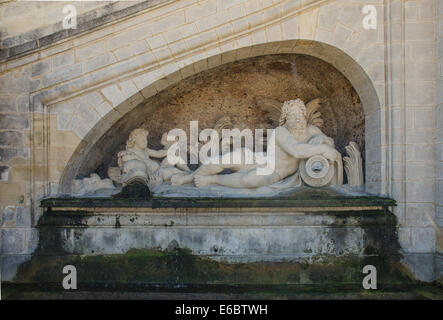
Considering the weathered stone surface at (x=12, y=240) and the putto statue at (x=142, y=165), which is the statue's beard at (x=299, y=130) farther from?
the weathered stone surface at (x=12, y=240)

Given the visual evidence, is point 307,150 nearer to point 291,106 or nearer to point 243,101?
point 291,106

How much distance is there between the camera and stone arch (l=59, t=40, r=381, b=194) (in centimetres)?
484

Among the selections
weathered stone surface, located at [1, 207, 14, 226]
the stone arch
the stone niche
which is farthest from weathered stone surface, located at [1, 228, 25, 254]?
the stone niche

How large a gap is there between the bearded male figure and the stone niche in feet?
2.21

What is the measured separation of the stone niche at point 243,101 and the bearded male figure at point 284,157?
2.21ft

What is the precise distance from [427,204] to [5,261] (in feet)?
17.6

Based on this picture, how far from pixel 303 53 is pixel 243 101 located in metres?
1.23

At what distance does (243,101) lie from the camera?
593cm

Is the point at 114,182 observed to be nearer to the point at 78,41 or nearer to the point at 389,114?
the point at 78,41

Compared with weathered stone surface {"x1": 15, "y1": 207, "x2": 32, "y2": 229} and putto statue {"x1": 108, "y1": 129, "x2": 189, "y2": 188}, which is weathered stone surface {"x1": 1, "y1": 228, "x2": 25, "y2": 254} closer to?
weathered stone surface {"x1": 15, "y1": 207, "x2": 32, "y2": 229}

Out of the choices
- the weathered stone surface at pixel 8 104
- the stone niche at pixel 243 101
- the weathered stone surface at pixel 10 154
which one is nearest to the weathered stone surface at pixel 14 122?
the weathered stone surface at pixel 8 104

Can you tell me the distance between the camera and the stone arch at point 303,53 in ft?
15.9

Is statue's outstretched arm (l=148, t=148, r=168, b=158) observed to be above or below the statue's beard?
below

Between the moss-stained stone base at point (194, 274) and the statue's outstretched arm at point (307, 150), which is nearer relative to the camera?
the moss-stained stone base at point (194, 274)
